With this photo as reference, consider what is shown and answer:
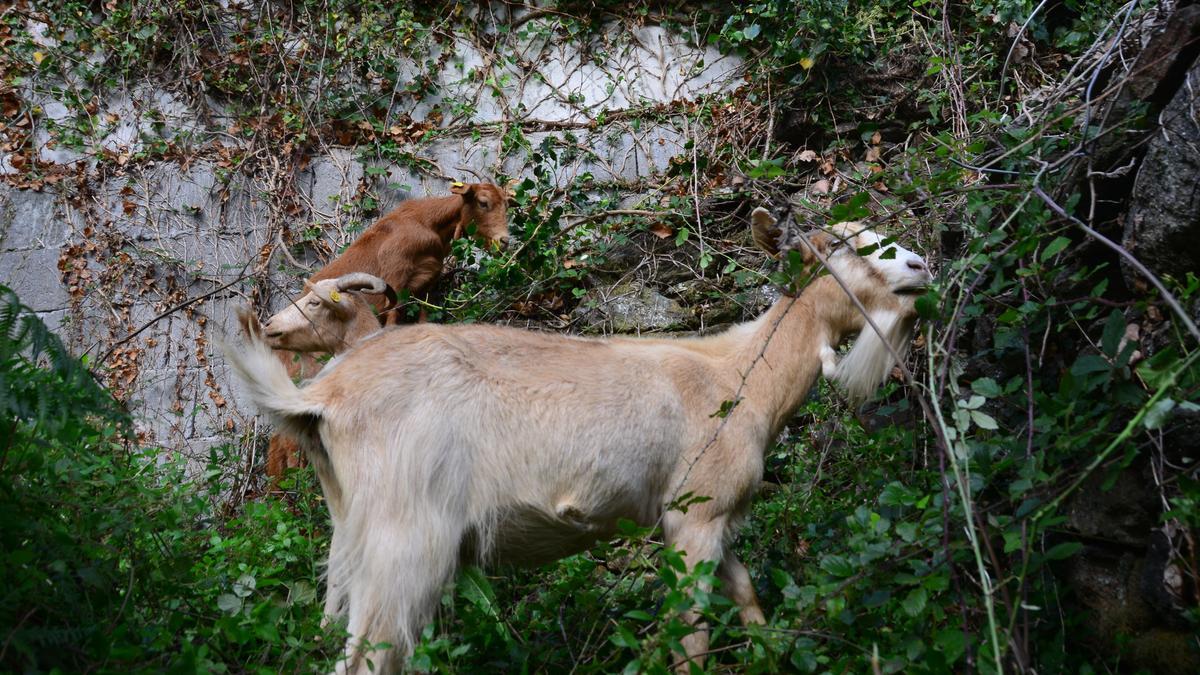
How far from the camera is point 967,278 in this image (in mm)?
3754

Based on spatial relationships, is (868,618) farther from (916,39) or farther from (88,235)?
(88,235)

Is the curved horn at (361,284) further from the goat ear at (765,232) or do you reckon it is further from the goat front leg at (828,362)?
the goat front leg at (828,362)

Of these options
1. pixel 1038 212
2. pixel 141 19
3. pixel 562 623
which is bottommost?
pixel 562 623

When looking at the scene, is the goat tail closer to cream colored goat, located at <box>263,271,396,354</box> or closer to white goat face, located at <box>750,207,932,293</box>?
white goat face, located at <box>750,207,932,293</box>

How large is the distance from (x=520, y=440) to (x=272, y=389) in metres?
0.90

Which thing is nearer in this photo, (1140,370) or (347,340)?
(1140,370)

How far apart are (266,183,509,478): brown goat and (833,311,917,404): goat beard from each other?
326 cm

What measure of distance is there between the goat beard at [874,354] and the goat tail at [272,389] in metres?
2.20

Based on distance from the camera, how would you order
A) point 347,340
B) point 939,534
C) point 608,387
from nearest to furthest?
point 939,534 < point 608,387 < point 347,340

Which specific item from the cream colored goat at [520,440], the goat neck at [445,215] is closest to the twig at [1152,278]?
the cream colored goat at [520,440]

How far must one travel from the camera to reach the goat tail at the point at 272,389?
353 cm

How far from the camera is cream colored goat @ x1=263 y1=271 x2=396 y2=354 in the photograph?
21.0 feet

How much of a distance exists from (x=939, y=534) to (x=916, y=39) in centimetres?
543

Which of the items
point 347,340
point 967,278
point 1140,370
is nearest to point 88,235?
point 347,340
